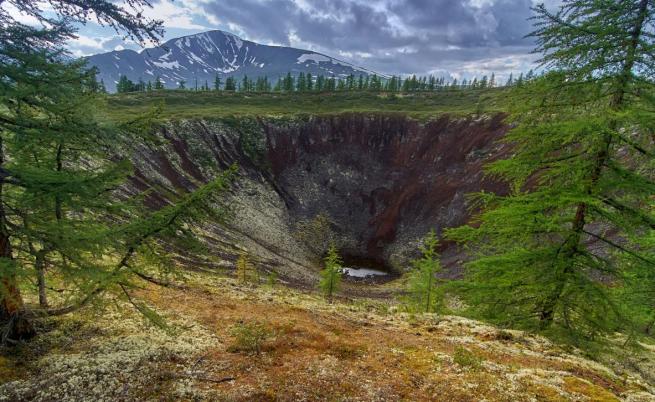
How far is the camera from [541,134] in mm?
12680

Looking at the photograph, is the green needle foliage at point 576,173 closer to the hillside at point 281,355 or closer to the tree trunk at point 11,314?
the hillside at point 281,355

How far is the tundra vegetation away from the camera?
862 centimetres

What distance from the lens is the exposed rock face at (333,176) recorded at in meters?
64.0

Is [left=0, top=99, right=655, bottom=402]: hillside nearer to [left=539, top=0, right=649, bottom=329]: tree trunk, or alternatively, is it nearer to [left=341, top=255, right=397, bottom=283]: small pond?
[left=539, top=0, right=649, bottom=329]: tree trunk

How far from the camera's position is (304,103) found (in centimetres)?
12288

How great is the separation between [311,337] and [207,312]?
206 inches

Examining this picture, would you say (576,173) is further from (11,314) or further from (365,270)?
(365,270)

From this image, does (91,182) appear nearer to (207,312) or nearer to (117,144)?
(117,144)

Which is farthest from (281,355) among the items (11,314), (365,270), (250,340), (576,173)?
(365,270)

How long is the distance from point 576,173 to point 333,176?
7537 centimetres

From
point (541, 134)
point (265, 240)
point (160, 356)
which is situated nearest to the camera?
point (160, 356)

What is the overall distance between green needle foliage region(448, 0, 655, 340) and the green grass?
273 ft

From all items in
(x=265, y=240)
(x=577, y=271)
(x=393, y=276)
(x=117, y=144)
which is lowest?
(x=393, y=276)

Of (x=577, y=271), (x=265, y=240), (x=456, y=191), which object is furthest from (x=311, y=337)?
(x=456, y=191)
